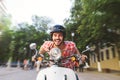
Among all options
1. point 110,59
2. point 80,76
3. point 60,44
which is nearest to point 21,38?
point 110,59

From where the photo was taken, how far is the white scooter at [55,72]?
13.1 ft

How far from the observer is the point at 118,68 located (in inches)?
1372

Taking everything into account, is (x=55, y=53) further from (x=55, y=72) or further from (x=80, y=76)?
(x=80, y=76)

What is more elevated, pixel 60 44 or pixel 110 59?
pixel 110 59

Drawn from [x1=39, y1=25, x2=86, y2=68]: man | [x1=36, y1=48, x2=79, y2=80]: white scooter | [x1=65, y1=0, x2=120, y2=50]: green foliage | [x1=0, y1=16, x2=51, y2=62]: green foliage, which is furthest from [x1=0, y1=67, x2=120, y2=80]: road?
[x1=0, y1=16, x2=51, y2=62]: green foliage

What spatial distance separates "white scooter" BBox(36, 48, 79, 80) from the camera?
4.00 metres

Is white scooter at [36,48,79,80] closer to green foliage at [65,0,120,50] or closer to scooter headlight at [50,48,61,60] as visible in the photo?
scooter headlight at [50,48,61,60]

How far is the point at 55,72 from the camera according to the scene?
158 inches

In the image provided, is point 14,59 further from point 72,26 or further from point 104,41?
point 104,41

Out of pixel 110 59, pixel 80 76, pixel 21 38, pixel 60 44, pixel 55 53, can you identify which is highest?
pixel 21 38

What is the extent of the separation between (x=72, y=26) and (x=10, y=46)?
3019 cm

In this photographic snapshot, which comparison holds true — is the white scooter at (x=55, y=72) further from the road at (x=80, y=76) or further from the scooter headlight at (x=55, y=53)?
the road at (x=80, y=76)

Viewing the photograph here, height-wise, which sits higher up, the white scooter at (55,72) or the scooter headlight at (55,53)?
the scooter headlight at (55,53)

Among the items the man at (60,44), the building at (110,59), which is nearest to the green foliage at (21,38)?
the building at (110,59)
